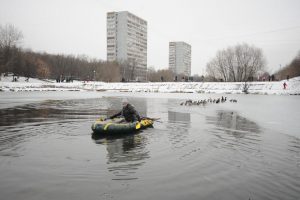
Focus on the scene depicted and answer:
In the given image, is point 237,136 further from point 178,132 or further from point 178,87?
point 178,87

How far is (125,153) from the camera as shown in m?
10.1

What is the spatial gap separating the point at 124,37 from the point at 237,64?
7353 centimetres

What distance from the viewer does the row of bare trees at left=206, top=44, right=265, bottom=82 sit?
7988cm

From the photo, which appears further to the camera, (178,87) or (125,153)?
(178,87)

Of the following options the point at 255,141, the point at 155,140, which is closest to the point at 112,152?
the point at 155,140

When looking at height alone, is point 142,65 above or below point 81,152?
above

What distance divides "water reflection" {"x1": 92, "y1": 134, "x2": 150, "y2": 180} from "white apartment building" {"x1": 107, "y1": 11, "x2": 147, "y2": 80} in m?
125

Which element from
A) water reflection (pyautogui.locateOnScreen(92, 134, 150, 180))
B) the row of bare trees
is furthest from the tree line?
water reflection (pyautogui.locateOnScreen(92, 134, 150, 180))

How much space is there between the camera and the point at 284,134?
45.7 feet

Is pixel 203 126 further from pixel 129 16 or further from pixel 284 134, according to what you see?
pixel 129 16

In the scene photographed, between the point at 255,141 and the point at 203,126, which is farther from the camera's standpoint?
the point at 203,126

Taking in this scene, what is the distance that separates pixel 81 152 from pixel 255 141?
22.8 feet

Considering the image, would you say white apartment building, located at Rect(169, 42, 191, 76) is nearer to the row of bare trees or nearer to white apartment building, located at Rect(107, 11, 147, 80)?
white apartment building, located at Rect(107, 11, 147, 80)

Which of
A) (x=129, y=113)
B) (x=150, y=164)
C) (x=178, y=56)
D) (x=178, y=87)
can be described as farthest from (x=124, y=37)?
(x=150, y=164)
